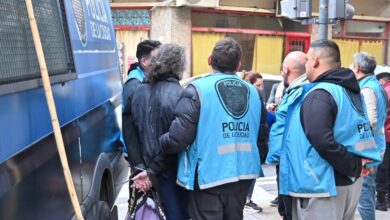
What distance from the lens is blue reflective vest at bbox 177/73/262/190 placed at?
3.25 m

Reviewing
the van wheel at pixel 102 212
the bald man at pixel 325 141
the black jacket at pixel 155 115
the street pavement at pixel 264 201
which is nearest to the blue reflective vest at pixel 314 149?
the bald man at pixel 325 141

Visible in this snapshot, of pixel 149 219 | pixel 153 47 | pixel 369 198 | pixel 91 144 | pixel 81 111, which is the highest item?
pixel 153 47

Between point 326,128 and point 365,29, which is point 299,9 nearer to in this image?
point 326,128

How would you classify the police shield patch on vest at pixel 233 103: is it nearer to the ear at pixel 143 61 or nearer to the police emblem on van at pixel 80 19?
the police emblem on van at pixel 80 19

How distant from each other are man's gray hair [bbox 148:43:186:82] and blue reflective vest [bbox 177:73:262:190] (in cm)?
44

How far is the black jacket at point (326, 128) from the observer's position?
303cm

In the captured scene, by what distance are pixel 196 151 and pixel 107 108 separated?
5.23 feet

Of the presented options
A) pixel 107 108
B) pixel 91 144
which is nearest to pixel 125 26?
pixel 107 108

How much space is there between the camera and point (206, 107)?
3.24 meters

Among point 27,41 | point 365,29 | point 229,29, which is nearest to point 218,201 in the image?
point 27,41

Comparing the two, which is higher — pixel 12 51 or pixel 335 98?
pixel 12 51

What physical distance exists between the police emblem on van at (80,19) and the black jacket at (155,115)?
1.84ft

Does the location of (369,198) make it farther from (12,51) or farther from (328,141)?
(12,51)

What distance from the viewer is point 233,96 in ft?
10.9
